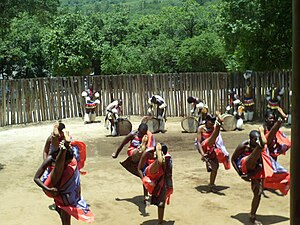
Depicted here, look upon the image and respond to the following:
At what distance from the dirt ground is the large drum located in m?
0.95

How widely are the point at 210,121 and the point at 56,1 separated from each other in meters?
34.4

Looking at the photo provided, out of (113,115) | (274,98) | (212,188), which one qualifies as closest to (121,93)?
(113,115)

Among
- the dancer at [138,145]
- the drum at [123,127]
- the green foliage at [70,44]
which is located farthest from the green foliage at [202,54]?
the dancer at [138,145]

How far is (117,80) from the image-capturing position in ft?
61.1

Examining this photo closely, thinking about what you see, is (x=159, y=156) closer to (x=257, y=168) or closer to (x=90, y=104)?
(x=257, y=168)

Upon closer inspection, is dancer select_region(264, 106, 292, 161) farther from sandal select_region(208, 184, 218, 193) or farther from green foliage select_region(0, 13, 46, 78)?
green foliage select_region(0, 13, 46, 78)

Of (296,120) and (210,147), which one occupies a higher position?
(296,120)

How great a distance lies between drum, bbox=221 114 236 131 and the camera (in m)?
15.4

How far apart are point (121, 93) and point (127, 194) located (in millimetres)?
9322

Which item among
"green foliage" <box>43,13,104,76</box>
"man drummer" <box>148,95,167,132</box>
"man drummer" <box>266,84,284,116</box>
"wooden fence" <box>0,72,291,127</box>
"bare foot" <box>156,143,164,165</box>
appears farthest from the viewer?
"green foliage" <box>43,13,104,76</box>

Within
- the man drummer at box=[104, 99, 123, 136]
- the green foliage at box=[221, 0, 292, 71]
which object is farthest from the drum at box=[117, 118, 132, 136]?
the green foliage at box=[221, 0, 292, 71]

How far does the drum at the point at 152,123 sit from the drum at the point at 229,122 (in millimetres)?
2145

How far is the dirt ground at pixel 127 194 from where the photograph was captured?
8.20 metres

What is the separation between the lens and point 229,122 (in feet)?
51.0
